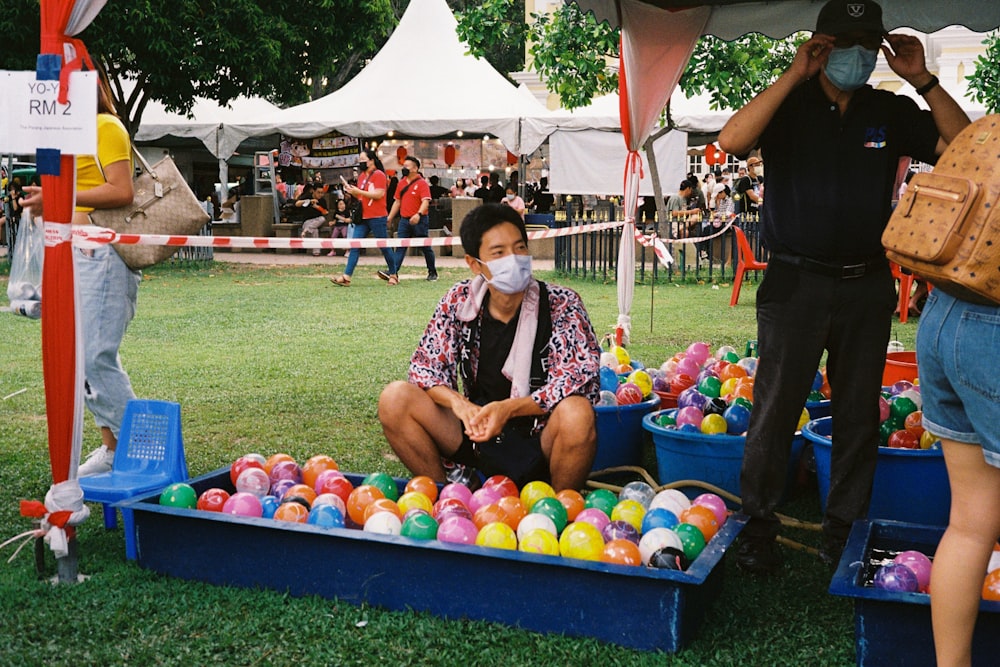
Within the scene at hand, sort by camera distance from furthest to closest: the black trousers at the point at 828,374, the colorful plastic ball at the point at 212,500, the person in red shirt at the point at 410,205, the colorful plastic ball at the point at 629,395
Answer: the person in red shirt at the point at 410,205 → the colorful plastic ball at the point at 629,395 → the colorful plastic ball at the point at 212,500 → the black trousers at the point at 828,374

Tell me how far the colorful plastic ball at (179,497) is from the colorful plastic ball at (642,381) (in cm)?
285

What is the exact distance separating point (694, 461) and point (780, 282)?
1.41 m

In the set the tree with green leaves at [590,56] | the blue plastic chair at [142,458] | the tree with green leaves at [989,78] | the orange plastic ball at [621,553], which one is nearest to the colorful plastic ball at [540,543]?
the orange plastic ball at [621,553]

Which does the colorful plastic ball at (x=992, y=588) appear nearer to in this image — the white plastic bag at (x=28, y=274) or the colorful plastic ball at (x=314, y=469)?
the colorful plastic ball at (x=314, y=469)

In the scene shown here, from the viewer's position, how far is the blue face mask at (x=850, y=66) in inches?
148

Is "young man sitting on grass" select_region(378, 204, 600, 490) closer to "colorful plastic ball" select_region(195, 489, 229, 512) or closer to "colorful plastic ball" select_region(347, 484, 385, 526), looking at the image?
"colorful plastic ball" select_region(347, 484, 385, 526)

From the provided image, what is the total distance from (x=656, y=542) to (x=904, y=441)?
1684 mm

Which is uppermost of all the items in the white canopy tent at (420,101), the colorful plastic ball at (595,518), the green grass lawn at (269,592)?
the white canopy tent at (420,101)

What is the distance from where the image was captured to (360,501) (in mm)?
4266

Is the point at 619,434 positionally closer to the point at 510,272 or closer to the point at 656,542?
the point at 510,272

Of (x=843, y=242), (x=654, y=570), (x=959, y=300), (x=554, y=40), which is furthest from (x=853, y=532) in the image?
(x=554, y=40)

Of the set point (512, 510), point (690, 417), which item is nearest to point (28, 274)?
point (512, 510)

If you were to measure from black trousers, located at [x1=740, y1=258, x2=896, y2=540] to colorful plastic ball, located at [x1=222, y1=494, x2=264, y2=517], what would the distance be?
1.95 m

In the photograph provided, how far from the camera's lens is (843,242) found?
12.8ft
